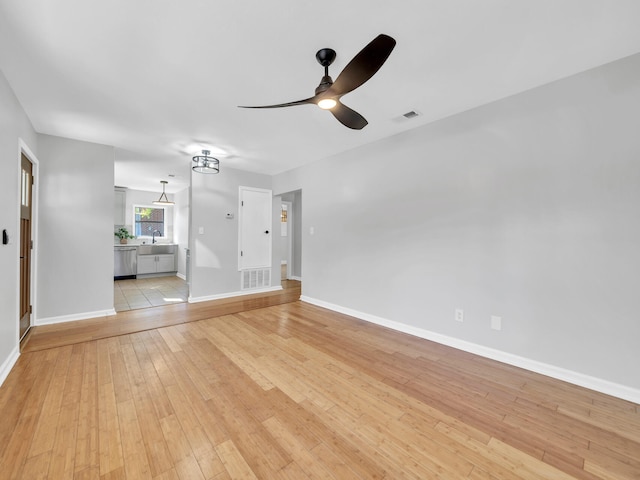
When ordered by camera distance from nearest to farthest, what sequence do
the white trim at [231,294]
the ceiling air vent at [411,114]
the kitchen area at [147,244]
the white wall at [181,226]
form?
the ceiling air vent at [411,114]
the white trim at [231,294]
the kitchen area at [147,244]
the white wall at [181,226]

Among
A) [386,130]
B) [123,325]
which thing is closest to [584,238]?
[386,130]

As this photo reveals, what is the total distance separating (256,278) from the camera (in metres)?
5.52

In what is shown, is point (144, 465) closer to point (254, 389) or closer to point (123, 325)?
point (254, 389)

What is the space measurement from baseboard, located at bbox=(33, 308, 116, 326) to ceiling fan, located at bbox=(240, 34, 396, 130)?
162 inches

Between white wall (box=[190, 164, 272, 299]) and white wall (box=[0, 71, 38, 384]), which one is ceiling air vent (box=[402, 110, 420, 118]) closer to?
white wall (box=[190, 164, 272, 299])

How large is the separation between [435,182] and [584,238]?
1.37 m

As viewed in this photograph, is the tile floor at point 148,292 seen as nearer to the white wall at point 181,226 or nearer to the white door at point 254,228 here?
the white wall at point 181,226

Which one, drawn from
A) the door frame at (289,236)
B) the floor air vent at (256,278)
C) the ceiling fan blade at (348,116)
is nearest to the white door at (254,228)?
the floor air vent at (256,278)

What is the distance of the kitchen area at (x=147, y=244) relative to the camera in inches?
254

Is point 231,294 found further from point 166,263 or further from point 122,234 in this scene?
point 122,234

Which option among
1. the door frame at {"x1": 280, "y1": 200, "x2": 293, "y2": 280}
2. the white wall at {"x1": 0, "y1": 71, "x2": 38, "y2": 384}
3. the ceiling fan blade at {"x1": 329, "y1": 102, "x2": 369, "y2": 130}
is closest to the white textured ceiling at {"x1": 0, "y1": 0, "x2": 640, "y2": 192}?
the white wall at {"x1": 0, "y1": 71, "x2": 38, "y2": 384}

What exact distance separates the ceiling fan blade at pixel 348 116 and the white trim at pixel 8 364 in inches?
132

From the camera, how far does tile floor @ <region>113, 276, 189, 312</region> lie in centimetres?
452

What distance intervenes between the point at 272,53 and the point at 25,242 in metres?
3.48
